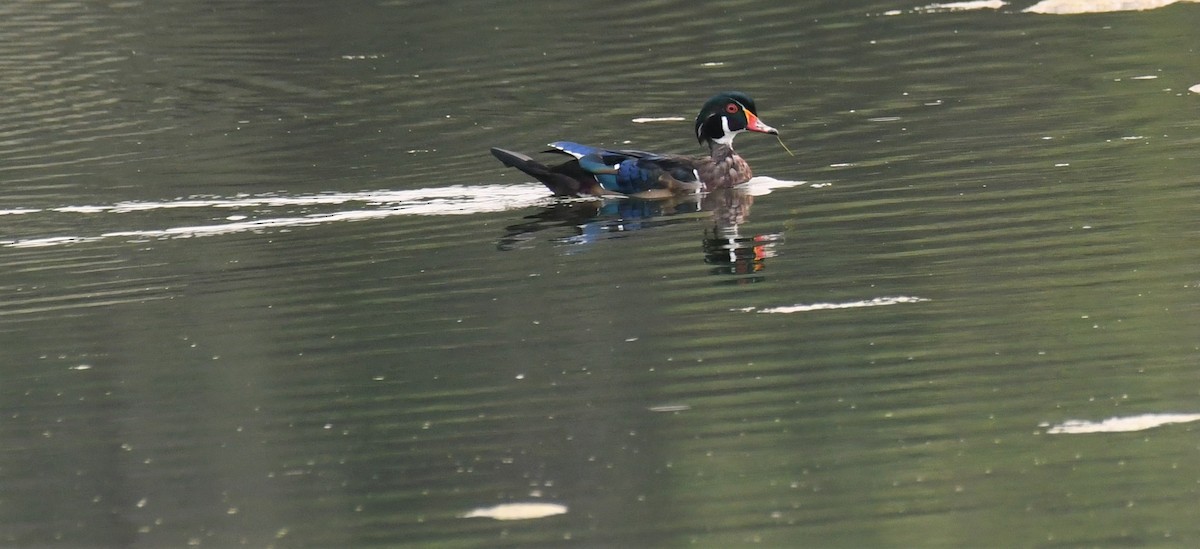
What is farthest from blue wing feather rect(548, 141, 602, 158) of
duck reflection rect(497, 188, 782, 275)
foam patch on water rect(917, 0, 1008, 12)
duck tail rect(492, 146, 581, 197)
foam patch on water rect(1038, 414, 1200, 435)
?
foam patch on water rect(917, 0, 1008, 12)

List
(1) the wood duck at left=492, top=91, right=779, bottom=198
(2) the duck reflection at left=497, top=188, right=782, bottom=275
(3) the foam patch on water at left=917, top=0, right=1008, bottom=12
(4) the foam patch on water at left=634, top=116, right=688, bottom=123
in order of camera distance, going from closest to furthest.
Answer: (2) the duck reflection at left=497, top=188, right=782, bottom=275, (1) the wood duck at left=492, top=91, right=779, bottom=198, (4) the foam patch on water at left=634, top=116, right=688, bottom=123, (3) the foam patch on water at left=917, top=0, right=1008, bottom=12

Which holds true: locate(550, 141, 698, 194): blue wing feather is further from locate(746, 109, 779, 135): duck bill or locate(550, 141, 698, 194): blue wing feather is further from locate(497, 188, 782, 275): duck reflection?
locate(746, 109, 779, 135): duck bill

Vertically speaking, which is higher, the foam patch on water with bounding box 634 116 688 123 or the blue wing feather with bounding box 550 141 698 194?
the blue wing feather with bounding box 550 141 698 194

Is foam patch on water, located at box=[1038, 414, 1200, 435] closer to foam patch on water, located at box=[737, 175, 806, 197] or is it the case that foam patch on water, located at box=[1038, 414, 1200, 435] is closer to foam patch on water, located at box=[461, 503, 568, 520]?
foam patch on water, located at box=[461, 503, 568, 520]

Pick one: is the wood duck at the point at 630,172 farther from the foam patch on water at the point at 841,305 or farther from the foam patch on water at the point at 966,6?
the foam patch on water at the point at 966,6

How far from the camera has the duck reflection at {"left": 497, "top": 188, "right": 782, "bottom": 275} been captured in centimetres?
1410

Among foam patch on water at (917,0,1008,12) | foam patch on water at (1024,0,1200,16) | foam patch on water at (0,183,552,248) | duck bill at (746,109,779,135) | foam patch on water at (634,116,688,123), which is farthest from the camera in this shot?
foam patch on water at (917,0,1008,12)

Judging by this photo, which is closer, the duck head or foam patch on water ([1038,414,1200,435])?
foam patch on water ([1038,414,1200,435])

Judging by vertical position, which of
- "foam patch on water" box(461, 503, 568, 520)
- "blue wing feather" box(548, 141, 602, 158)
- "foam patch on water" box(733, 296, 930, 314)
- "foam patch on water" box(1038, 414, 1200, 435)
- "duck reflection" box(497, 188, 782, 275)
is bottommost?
"duck reflection" box(497, 188, 782, 275)

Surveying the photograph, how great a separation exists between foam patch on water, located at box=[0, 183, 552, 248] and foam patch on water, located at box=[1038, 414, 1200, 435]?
8.63 meters

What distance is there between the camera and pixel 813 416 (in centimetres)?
933

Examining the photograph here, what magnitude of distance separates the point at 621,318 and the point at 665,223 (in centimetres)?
429

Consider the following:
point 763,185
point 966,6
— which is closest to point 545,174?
point 763,185

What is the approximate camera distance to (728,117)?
1806 cm
